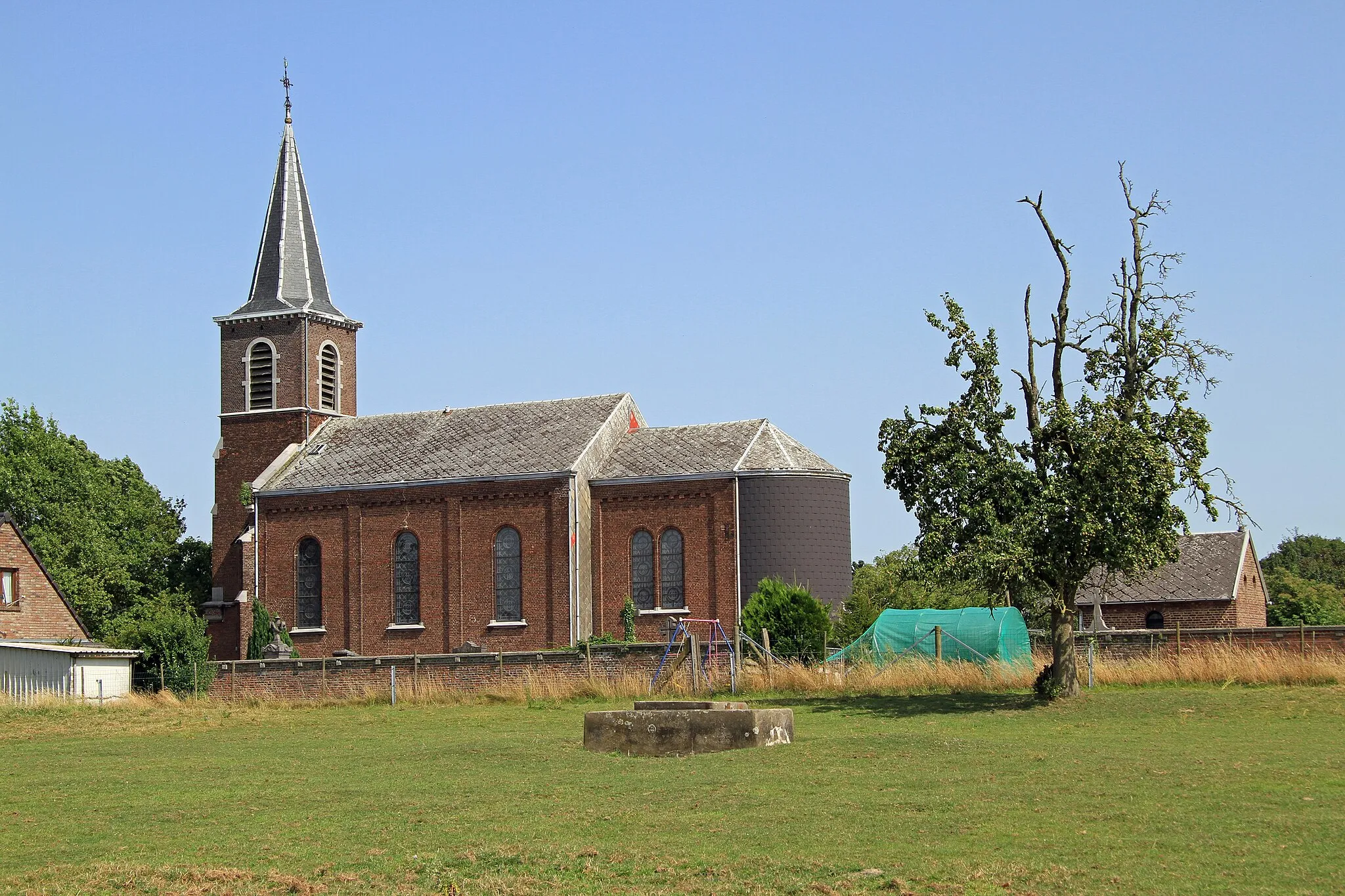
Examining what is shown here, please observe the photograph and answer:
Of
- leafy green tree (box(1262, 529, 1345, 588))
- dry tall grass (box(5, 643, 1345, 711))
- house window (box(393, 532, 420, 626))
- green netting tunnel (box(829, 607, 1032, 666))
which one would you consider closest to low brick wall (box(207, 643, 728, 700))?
dry tall grass (box(5, 643, 1345, 711))

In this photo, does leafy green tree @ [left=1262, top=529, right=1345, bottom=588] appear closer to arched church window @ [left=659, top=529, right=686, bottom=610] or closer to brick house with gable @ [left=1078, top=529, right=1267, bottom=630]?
brick house with gable @ [left=1078, top=529, right=1267, bottom=630]

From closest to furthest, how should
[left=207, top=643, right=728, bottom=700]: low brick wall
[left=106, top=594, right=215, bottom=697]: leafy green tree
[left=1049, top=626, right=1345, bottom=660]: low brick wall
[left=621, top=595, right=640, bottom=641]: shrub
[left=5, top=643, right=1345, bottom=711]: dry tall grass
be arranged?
[left=5, top=643, right=1345, bottom=711]: dry tall grass, [left=1049, top=626, right=1345, bottom=660]: low brick wall, [left=207, top=643, right=728, bottom=700]: low brick wall, [left=106, top=594, right=215, bottom=697]: leafy green tree, [left=621, top=595, right=640, bottom=641]: shrub

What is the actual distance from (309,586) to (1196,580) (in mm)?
34757

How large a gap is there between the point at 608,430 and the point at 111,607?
25722 millimetres

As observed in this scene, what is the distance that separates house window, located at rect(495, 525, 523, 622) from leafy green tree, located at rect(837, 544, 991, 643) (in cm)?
1138

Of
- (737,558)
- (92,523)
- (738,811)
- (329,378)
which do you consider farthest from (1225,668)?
(92,523)

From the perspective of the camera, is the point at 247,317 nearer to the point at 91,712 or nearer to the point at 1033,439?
the point at 91,712

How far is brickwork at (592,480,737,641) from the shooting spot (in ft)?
162

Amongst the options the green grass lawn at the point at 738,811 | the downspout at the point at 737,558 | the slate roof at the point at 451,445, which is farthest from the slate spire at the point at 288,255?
the green grass lawn at the point at 738,811

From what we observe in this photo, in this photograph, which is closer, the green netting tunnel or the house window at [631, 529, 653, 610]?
the green netting tunnel

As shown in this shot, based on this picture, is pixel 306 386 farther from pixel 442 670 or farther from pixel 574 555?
pixel 442 670

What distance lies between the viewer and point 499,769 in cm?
2044

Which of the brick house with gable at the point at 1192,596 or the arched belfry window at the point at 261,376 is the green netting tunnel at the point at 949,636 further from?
the arched belfry window at the point at 261,376

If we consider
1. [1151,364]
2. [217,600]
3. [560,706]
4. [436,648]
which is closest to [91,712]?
[560,706]
